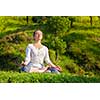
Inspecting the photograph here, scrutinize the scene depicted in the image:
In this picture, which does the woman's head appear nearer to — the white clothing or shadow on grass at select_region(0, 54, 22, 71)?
the white clothing

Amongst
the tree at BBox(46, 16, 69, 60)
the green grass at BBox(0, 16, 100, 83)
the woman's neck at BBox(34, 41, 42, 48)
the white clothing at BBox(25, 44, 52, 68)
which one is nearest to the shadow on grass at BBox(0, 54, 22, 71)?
the green grass at BBox(0, 16, 100, 83)

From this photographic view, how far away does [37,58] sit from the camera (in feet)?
18.1

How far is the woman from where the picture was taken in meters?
5.47

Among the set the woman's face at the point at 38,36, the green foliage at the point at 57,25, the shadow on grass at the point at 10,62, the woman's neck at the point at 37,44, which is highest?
the green foliage at the point at 57,25

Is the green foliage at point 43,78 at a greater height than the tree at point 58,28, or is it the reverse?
the tree at point 58,28

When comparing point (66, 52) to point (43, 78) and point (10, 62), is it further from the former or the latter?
point (10, 62)

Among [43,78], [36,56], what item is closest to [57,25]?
[36,56]

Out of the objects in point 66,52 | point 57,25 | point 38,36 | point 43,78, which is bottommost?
point 43,78

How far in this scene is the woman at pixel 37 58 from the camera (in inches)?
215

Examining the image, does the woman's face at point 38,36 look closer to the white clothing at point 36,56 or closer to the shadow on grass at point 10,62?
the white clothing at point 36,56

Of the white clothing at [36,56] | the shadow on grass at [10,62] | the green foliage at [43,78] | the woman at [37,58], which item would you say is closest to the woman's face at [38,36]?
the woman at [37,58]
